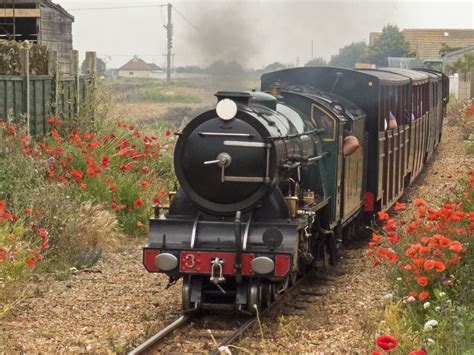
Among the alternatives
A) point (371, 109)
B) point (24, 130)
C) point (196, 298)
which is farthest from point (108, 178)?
point (196, 298)

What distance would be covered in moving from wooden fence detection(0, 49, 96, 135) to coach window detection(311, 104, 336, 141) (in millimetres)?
4702

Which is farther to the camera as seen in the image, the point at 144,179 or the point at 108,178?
the point at 144,179

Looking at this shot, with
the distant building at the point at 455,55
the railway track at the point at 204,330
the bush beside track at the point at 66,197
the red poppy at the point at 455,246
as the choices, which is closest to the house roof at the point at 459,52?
the distant building at the point at 455,55

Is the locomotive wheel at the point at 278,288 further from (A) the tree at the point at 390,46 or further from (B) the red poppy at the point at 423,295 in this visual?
(A) the tree at the point at 390,46

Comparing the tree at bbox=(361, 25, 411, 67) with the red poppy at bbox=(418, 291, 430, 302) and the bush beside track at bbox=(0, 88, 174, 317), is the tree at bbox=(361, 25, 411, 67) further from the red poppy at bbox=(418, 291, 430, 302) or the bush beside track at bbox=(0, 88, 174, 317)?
the red poppy at bbox=(418, 291, 430, 302)

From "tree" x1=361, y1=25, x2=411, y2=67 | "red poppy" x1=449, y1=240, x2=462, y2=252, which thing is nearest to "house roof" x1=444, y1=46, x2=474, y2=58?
"tree" x1=361, y1=25, x2=411, y2=67

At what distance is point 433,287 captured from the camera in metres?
8.29

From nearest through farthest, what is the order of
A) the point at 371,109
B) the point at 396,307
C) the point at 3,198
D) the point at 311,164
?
1. the point at 396,307
2. the point at 311,164
3. the point at 3,198
4. the point at 371,109

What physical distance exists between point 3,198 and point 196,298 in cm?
373

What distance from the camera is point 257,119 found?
9.11 metres

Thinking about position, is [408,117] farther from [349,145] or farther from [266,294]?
[266,294]

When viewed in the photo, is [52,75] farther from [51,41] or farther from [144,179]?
[51,41]

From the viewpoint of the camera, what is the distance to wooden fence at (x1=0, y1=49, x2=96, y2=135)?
14.6 m

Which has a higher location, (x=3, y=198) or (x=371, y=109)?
(x=371, y=109)
